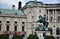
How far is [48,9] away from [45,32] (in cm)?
2895

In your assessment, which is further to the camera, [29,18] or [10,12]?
[10,12]

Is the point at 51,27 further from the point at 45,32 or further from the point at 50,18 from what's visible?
the point at 45,32

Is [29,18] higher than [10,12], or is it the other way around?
[10,12]

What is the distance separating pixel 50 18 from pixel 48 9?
308 centimetres

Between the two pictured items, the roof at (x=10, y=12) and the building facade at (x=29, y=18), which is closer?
the building facade at (x=29, y=18)

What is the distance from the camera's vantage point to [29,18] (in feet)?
299

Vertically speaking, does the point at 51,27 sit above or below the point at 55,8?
below

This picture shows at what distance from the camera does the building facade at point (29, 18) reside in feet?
296

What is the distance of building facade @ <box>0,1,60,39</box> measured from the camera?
9012cm

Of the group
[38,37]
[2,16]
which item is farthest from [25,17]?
[38,37]

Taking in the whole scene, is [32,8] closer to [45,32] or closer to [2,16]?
[2,16]

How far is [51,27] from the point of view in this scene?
9181 cm

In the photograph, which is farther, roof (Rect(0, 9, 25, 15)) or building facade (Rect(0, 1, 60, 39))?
roof (Rect(0, 9, 25, 15))

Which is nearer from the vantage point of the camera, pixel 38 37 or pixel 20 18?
pixel 38 37
